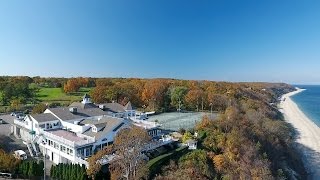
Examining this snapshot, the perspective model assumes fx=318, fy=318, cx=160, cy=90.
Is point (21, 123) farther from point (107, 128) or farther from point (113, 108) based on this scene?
point (107, 128)

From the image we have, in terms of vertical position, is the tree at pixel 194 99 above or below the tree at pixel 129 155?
above

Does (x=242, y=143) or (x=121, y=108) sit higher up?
(x=121, y=108)

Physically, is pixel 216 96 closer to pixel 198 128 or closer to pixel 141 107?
pixel 141 107

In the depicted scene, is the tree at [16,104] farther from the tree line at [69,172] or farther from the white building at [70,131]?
the tree line at [69,172]

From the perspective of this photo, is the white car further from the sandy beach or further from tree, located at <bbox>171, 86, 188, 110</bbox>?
tree, located at <bbox>171, 86, 188, 110</bbox>

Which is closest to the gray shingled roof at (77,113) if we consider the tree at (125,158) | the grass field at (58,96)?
the tree at (125,158)

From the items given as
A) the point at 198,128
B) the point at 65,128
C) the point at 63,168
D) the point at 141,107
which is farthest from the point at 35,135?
the point at 141,107

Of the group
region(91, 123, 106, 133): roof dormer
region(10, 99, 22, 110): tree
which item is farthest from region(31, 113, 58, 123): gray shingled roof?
region(10, 99, 22, 110): tree
